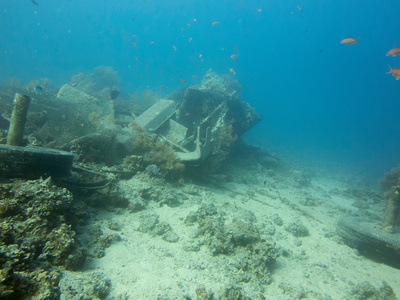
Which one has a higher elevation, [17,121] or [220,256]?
[17,121]

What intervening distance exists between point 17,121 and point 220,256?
5.65m

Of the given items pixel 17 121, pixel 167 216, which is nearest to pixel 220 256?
pixel 167 216

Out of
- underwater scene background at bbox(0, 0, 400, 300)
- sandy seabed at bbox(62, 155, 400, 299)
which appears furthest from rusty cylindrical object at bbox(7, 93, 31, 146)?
sandy seabed at bbox(62, 155, 400, 299)

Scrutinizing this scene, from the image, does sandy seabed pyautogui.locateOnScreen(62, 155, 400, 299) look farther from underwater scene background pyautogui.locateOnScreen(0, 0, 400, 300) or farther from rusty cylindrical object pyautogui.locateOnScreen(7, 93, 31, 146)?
rusty cylindrical object pyautogui.locateOnScreen(7, 93, 31, 146)

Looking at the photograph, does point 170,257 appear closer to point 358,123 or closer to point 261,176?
point 261,176

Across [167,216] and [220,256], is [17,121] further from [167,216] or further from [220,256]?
[220,256]

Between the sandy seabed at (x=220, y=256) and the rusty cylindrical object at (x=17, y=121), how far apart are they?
264cm

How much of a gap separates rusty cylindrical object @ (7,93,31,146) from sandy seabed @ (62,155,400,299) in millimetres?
2640

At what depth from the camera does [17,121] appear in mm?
4367

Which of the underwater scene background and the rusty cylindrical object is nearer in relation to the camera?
the underwater scene background

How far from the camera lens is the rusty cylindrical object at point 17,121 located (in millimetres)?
4359

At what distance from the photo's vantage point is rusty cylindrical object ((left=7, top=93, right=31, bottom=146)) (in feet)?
14.3

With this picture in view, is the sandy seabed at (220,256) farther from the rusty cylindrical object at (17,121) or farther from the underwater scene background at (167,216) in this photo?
the rusty cylindrical object at (17,121)

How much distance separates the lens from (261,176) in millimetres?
10781
